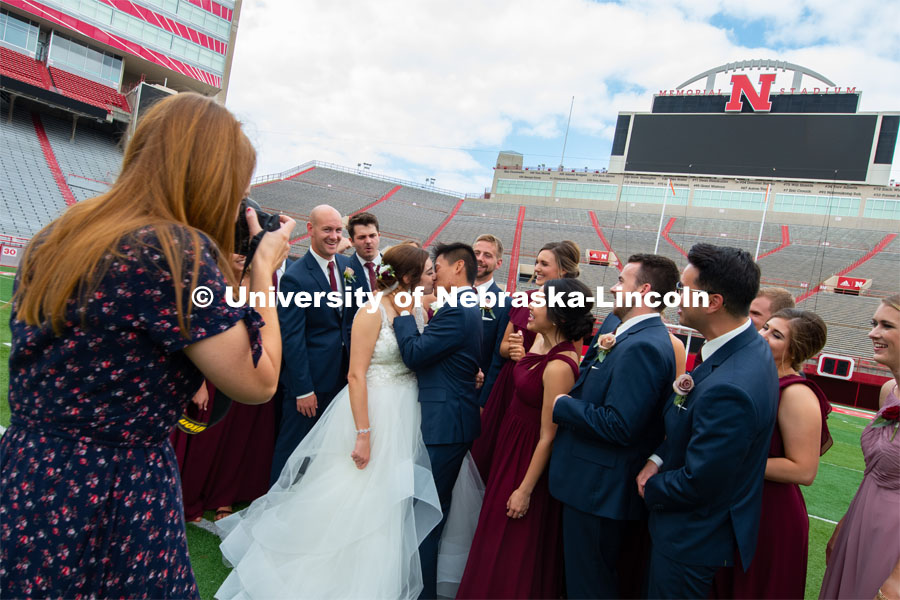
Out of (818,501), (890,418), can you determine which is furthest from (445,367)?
(818,501)

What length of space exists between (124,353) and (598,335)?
2.24m

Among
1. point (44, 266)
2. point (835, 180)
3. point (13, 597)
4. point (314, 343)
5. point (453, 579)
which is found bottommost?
point (453, 579)

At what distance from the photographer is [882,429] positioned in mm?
2457

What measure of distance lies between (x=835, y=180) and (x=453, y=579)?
3851 cm

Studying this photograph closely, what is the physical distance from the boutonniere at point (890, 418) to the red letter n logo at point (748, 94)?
126 feet

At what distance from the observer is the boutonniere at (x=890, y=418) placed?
2.34 metres

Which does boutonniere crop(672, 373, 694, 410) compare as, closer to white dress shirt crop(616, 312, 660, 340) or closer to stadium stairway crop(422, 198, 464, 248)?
white dress shirt crop(616, 312, 660, 340)

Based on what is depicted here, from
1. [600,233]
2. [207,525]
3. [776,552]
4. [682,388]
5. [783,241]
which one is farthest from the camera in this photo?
[600,233]

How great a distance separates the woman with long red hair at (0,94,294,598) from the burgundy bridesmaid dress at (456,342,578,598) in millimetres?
1664

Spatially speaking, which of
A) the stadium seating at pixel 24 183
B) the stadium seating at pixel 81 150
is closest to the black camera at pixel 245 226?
the stadium seating at pixel 24 183

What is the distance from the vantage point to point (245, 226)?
1.38 m

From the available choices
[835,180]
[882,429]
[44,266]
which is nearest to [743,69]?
[835,180]

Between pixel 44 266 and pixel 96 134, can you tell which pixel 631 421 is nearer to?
pixel 44 266

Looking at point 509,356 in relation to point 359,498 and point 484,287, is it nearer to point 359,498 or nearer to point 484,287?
point 484,287
